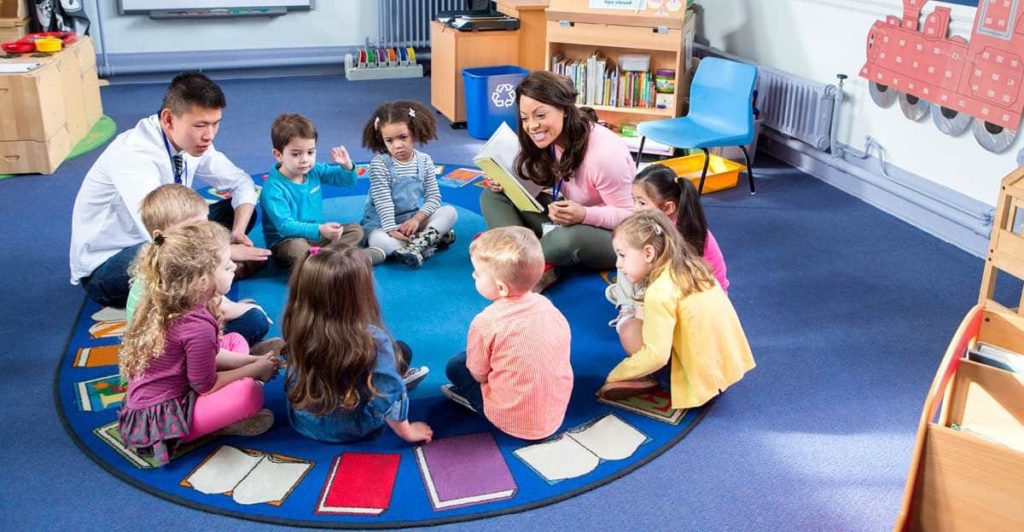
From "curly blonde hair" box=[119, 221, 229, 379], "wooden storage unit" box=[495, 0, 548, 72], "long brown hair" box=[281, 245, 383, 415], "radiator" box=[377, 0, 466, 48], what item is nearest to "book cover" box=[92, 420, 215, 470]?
"curly blonde hair" box=[119, 221, 229, 379]

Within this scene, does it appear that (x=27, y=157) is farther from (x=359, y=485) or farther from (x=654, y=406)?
(x=654, y=406)

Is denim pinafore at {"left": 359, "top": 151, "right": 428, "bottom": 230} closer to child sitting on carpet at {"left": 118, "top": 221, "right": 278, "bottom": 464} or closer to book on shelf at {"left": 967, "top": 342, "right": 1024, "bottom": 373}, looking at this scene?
child sitting on carpet at {"left": 118, "top": 221, "right": 278, "bottom": 464}

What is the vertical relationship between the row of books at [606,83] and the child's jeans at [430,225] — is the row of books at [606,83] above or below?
above

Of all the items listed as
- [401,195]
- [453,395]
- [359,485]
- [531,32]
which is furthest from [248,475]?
[531,32]

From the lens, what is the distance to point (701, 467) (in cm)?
270

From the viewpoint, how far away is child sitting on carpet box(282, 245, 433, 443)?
97.8 inches

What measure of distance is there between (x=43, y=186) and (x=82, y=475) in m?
2.76

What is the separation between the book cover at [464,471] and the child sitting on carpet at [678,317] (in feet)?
1.73

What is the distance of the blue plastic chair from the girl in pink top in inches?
45.7

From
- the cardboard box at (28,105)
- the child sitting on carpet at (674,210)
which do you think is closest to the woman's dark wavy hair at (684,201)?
the child sitting on carpet at (674,210)

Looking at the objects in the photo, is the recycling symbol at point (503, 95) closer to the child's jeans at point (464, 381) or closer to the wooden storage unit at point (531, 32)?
the wooden storage unit at point (531, 32)

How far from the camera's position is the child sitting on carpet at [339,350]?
8.15 feet

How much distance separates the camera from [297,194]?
396 cm

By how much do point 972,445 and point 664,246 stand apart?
1.30 m
